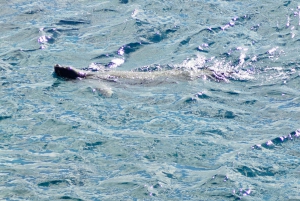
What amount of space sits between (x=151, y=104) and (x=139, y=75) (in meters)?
1.31

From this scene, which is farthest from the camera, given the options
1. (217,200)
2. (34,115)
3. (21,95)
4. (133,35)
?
(133,35)

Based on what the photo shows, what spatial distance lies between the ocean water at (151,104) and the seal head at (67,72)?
20 cm

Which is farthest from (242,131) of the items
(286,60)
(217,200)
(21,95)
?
(21,95)

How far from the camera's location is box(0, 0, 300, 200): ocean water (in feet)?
32.3

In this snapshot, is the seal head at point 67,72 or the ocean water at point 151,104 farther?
the seal head at point 67,72

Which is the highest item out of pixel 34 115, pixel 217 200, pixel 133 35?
pixel 133 35

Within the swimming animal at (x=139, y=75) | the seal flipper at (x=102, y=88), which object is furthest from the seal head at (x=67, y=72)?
the seal flipper at (x=102, y=88)

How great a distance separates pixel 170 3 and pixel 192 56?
3.32 metres

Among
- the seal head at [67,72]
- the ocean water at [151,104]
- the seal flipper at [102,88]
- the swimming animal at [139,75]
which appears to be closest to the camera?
the ocean water at [151,104]

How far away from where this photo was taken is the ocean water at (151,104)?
9.86 meters

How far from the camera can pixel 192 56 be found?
14.3 meters

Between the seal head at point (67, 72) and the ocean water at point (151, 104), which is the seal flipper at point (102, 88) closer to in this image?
the ocean water at point (151, 104)

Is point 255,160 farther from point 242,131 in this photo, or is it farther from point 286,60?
point 286,60

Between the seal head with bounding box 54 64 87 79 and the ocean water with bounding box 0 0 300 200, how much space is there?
20 centimetres
